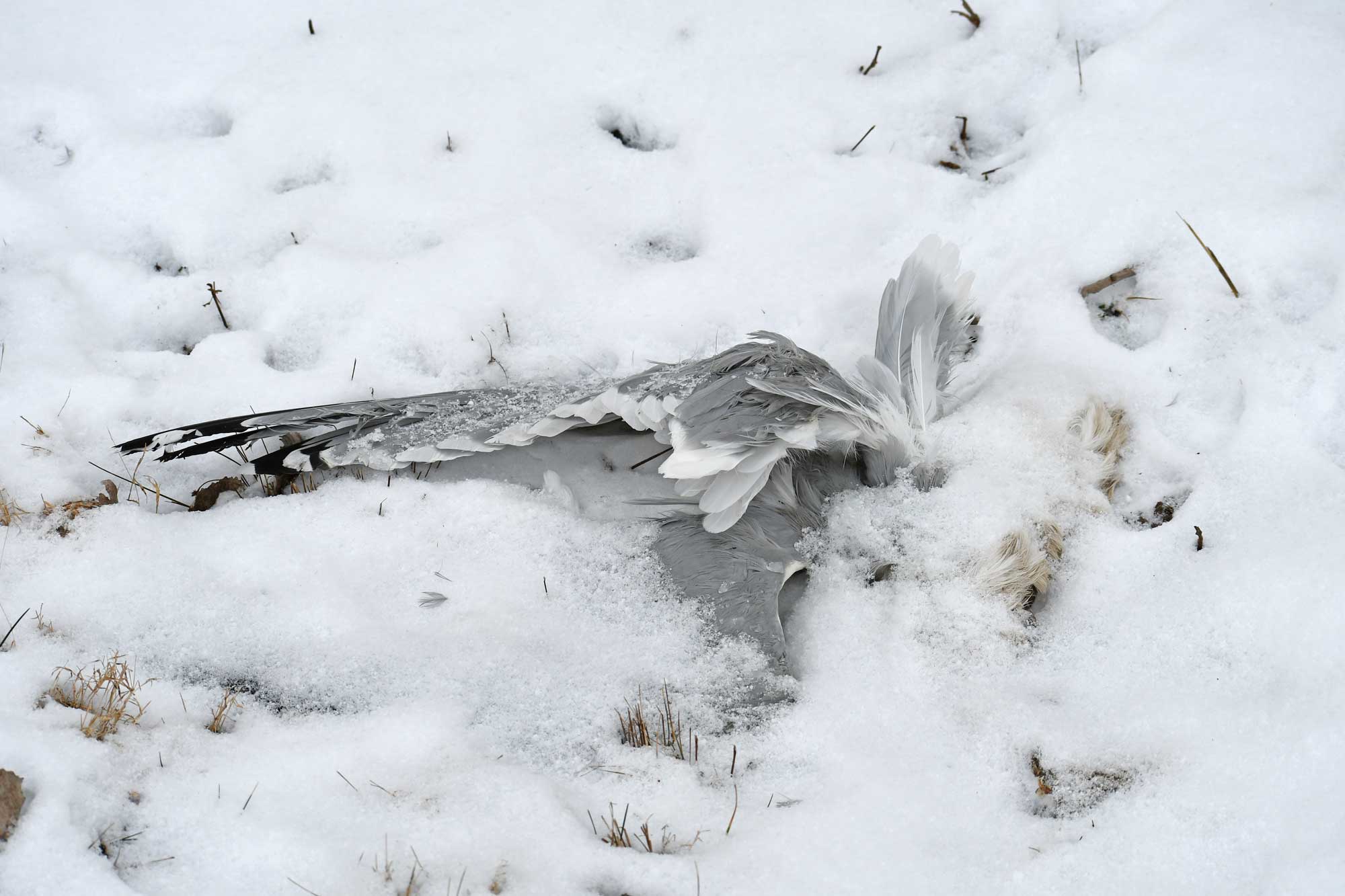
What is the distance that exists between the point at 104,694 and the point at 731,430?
1.54 meters

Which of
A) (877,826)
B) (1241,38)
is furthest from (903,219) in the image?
(877,826)

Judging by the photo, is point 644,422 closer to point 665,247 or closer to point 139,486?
point 665,247

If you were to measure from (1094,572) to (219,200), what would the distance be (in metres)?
3.17

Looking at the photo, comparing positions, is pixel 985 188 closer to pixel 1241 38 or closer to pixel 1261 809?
pixel 1241 38

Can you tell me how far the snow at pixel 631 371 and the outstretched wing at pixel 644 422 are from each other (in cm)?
15

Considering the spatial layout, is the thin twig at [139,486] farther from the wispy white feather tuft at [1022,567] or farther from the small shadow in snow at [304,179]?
the wispy white feather tuft at [1022,567]

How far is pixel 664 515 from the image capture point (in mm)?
2650

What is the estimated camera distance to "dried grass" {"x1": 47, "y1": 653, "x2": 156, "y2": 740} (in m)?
2.05

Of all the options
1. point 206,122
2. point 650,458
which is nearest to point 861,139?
point 650,458

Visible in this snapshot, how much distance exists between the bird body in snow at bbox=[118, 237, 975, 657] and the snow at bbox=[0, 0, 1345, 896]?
119 mm

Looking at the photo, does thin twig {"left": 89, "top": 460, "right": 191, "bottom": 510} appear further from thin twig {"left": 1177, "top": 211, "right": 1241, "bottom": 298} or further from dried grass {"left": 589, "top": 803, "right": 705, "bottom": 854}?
thin twig {"left": 1177, "top": 211, "right": 1241, "bottom": 298}

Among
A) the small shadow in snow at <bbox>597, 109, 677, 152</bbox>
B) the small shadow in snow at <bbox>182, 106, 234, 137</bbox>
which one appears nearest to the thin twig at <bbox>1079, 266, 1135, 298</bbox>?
the small shadow in snow at <bbox>597, 109, 677, 152</bbox>

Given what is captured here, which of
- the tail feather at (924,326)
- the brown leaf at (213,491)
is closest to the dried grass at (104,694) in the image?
the brown leaf at (213,491)

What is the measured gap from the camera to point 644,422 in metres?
2.54
